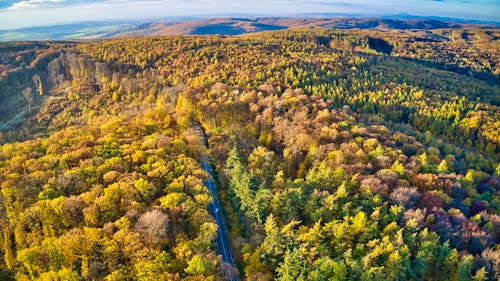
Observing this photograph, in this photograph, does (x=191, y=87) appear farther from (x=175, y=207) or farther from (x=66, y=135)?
(x=175, y=207)

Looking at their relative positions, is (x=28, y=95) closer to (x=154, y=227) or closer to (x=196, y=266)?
(x=154, y=227)

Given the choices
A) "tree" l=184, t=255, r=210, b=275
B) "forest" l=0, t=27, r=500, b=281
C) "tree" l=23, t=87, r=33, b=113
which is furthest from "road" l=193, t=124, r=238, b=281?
"tree" l=23, t=87, r=33, b=113

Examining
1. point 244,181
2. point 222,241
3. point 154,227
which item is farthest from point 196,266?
point 244,181

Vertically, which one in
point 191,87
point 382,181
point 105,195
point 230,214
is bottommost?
point 230,214

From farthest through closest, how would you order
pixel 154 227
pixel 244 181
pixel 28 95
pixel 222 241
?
pixel 28 95 < pixel 244 181 < pixel 222 241 < pixel 154 227

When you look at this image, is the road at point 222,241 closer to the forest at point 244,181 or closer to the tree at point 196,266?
the forest at point 244,181

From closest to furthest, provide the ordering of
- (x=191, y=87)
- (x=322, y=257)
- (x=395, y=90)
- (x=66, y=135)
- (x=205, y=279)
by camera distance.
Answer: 1. (x=205, y=279)
2. (x=322, y=257)
3. (x=66, y=135)
4. (x=191, y=87)
5. (x=395, y=90)

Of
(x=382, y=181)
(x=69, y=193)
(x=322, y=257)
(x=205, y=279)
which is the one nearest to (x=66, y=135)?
(x=69, y=193)

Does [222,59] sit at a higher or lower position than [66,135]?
higher
